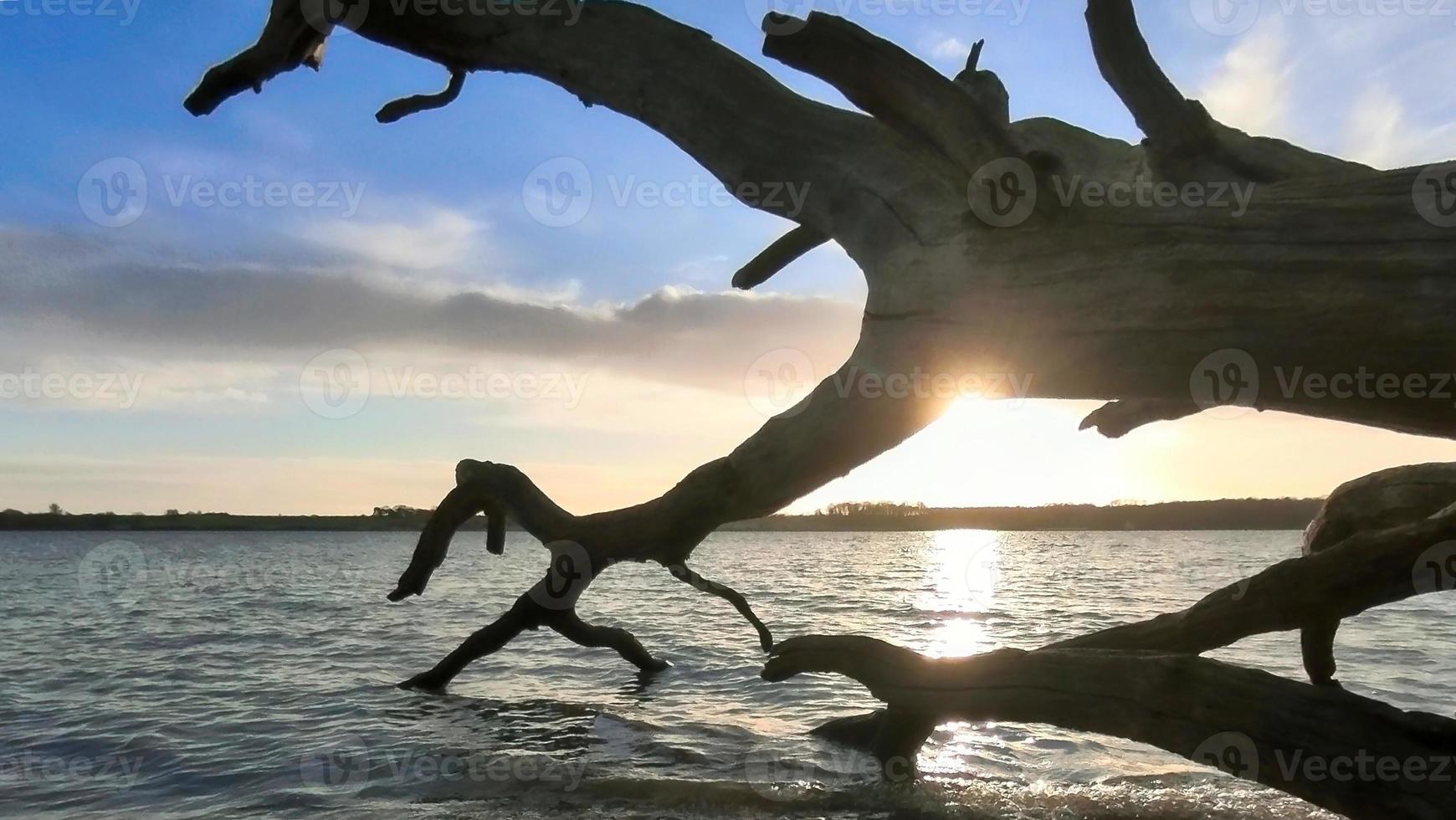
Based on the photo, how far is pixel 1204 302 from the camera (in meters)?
2.93

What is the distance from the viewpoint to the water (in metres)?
6.67

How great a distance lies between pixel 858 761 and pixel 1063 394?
494cm

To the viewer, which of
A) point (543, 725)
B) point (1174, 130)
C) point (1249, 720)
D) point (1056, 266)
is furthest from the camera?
point (543, 725)

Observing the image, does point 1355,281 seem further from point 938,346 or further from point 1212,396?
point 938,346

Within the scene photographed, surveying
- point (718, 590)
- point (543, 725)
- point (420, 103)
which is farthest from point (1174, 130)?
point (543, 725)

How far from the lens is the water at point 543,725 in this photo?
21.9ft

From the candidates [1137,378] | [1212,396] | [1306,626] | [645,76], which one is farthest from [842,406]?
[1306,626]

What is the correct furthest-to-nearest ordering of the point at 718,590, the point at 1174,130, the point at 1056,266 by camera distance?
the point at 718,590 → the point at 1174,130 → the point at 1056,266

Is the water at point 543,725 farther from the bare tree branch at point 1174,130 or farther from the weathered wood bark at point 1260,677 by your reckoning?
the bare tree branch at point 1174,130

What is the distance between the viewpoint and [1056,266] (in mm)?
3152

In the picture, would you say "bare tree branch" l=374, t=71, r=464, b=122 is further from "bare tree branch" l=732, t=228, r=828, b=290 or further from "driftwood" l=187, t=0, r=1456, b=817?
"bare tree branch" l=732, t=228, r=828, b=290

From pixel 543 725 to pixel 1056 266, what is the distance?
7905mm

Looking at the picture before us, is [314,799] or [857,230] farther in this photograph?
[314,799]

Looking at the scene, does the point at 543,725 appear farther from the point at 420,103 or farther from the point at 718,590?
the point at 420,103
